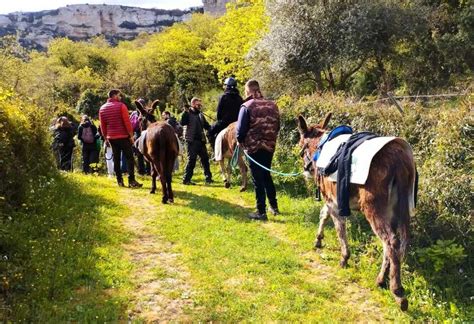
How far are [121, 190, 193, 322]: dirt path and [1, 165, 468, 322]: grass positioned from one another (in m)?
0.02

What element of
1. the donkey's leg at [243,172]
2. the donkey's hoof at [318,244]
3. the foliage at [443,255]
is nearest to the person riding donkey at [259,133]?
the donkey's hoof at [318,244]

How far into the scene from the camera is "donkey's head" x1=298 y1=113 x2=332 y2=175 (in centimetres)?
620

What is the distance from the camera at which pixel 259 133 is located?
7359 mm

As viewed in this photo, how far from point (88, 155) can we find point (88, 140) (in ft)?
2.16

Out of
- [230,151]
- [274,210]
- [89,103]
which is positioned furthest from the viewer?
[89,103]

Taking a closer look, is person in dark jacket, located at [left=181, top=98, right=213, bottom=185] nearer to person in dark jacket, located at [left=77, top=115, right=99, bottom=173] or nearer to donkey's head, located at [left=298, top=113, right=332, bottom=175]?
person in dark jacket, located at [left=77, top=115, right=99, bottom=173]

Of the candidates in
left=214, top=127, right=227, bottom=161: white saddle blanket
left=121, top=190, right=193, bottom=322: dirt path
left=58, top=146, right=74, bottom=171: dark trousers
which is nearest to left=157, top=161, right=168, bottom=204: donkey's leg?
left=121, top=190, right=193, bottom=322: dirt path

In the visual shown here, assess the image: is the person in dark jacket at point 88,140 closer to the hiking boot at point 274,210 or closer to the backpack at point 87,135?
the backpack at point 87,135

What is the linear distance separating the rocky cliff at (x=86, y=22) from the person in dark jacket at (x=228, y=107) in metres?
145

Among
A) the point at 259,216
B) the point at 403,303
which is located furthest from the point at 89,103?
the point at 403,303

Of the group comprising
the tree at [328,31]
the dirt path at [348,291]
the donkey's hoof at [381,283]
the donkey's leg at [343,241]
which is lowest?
the dirt path at [348,291]

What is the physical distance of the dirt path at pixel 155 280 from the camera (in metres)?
4.34

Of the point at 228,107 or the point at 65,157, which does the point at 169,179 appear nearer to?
the point at 228,107

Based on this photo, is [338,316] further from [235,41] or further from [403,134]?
[235,41]
